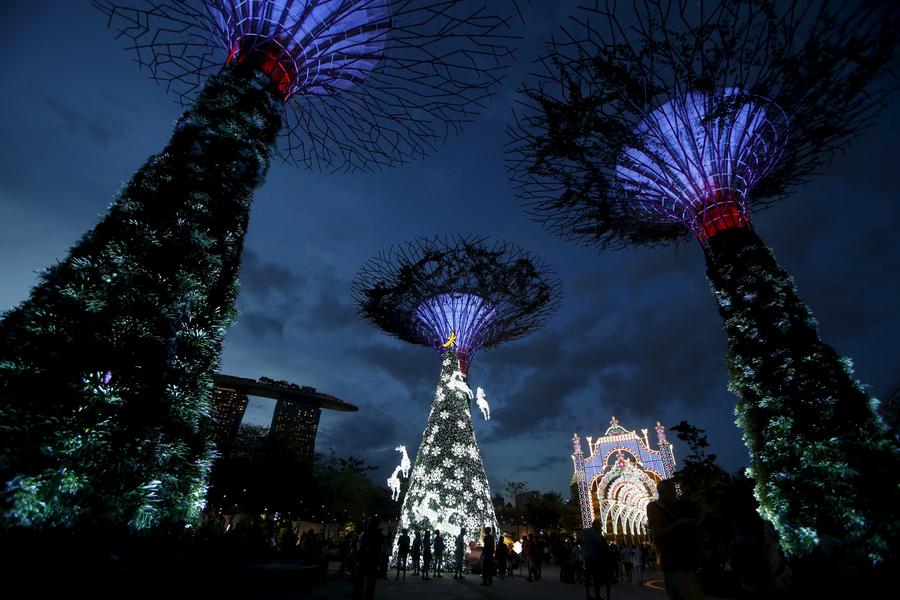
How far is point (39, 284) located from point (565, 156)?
10.5m

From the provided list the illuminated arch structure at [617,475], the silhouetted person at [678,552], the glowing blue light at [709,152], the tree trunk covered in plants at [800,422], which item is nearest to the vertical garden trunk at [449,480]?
the tree trunk covered in plants at [800,422]

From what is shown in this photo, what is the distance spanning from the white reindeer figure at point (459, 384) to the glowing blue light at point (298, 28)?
1050 centimetres

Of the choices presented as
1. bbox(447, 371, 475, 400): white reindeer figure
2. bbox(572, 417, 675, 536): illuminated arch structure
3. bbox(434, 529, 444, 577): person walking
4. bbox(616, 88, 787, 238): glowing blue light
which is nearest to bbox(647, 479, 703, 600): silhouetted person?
bbox(616, 88, 787, 238): glowing blue light

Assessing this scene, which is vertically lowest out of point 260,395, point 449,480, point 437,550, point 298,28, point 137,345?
point 437,550

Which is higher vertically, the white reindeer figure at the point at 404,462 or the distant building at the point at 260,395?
the distant building at the point at 260,395

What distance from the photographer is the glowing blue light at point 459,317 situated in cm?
1644

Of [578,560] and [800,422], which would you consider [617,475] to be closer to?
[578,560]

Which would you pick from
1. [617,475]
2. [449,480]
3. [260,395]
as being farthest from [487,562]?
[260,395]

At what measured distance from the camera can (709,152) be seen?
10.0 meters

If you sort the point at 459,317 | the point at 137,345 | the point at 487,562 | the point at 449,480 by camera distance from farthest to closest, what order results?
the point at 459,317, the point at 449,480, the point at 487,562, the point at 137,345

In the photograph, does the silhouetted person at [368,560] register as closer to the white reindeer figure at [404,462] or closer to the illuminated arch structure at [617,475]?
the white reindeer figure at [404,462]

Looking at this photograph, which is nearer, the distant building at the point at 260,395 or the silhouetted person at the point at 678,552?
the silhouetted person at the point at 678,552

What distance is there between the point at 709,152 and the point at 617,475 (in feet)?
80.0

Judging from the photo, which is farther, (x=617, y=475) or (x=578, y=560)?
(x=617, y=475)
